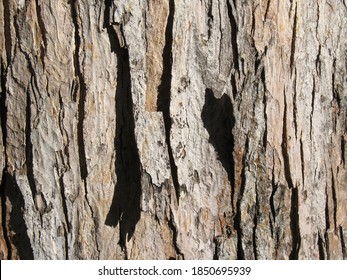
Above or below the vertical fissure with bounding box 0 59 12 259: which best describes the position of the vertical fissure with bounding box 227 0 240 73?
above

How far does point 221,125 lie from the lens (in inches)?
63.9

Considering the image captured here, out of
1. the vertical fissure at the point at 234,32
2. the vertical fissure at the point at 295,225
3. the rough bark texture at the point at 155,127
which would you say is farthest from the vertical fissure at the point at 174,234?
the vertical fissure at the point at 234,32

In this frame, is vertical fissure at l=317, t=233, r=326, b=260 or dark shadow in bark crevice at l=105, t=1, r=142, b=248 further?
vertical fissure at l=317, t=233, r=326, b=260

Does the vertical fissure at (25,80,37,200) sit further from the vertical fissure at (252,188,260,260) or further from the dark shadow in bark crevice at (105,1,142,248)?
the vertical fissure at (252,188,260,260)

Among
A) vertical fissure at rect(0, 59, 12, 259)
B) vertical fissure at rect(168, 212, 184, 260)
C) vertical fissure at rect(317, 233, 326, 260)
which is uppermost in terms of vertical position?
vertical fissure at rect(0, 59, 12, 259)

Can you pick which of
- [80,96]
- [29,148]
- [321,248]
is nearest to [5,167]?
[29,148]

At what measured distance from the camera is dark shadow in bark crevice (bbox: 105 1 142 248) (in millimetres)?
1578

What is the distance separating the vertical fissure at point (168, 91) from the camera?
1.58 metres

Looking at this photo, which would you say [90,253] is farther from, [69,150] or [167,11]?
[167,11]

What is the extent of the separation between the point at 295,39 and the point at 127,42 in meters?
0.46

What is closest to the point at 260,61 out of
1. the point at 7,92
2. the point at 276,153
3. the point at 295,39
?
the point at 295,39

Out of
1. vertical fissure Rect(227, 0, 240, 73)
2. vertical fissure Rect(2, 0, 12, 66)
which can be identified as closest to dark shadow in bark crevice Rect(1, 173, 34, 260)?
vertical fissure Rect(2, 0, 12, 66)

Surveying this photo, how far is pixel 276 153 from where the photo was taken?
5.37 ft
